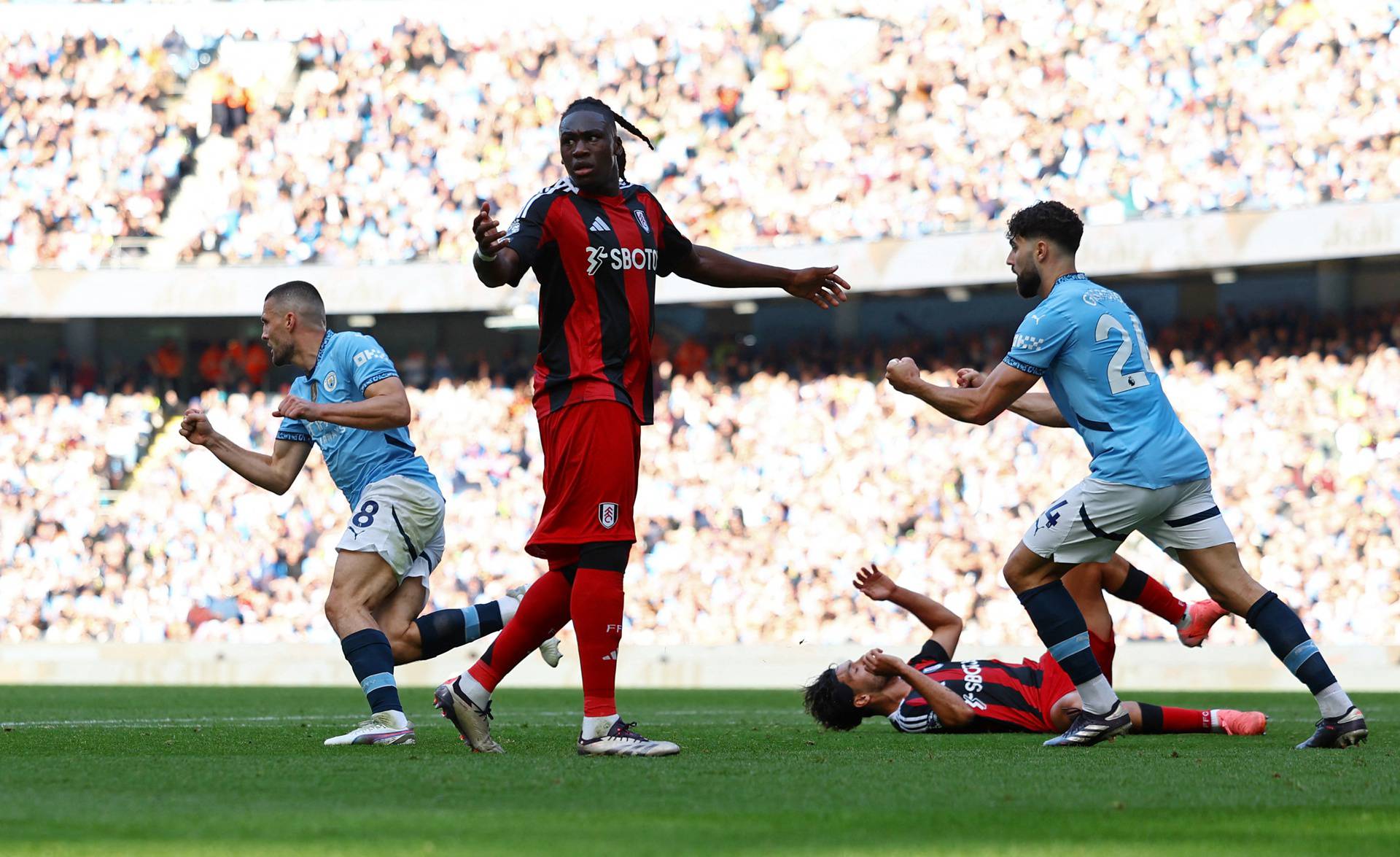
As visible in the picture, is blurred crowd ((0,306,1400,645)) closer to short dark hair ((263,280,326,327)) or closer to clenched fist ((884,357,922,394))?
short dark hair ((263,280,326,327))

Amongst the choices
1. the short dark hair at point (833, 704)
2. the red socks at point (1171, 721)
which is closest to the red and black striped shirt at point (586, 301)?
the short dark hair at point (833, 704)

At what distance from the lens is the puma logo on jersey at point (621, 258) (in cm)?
592

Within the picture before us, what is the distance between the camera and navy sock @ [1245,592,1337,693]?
635 cm

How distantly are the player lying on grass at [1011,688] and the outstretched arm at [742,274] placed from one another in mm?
1543

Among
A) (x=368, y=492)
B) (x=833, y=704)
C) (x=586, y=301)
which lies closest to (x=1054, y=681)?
(x=833, y=704)

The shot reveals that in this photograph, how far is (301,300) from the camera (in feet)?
23.6

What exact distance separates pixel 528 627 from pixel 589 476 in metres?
0.76

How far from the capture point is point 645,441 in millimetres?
21562

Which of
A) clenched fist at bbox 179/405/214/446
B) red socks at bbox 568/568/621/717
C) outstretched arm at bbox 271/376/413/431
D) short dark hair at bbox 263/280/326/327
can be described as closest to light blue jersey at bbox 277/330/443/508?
short dark hair at bbox 263/280/326/327

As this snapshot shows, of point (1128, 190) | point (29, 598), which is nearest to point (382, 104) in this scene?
point (29, 598)

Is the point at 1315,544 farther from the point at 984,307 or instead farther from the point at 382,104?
the point at 382,104

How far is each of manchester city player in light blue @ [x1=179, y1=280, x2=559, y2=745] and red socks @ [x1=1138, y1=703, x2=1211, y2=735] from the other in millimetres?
2607

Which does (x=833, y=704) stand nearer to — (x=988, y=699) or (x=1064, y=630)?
(x=988, y=699)

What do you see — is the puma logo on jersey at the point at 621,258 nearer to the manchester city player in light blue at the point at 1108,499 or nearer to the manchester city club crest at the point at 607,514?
the manchester city club crest at the point at 607,514
